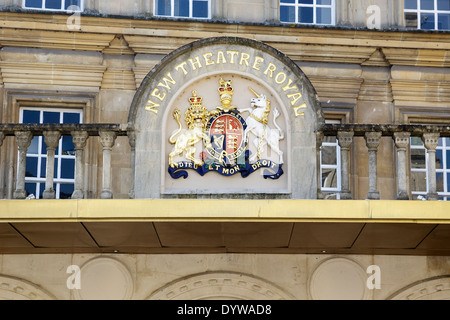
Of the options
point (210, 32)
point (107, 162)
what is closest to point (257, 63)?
point (107, 162)

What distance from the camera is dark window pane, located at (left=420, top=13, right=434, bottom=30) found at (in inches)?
766

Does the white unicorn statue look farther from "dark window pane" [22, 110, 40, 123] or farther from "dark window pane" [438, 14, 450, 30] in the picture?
"dark window pane" [438, 14, 450, 30]

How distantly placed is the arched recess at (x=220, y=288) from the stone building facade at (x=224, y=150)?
21 millimetres

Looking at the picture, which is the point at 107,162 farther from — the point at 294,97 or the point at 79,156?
the point at 294,97

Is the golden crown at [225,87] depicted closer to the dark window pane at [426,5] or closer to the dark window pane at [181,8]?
the dark window pane at [181,8]

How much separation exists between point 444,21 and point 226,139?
558 cm

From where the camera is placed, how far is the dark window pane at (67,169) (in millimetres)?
18188

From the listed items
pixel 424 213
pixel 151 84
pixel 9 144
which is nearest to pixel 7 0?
pixel 9 144

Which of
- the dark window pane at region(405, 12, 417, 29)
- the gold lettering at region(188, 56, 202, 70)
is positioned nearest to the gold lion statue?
the gold lettering at region(188, 56, 202, 70)

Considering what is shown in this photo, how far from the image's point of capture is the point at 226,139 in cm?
1605

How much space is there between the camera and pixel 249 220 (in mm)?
15039

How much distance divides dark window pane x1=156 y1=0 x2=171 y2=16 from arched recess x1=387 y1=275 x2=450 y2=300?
6.02 meters
